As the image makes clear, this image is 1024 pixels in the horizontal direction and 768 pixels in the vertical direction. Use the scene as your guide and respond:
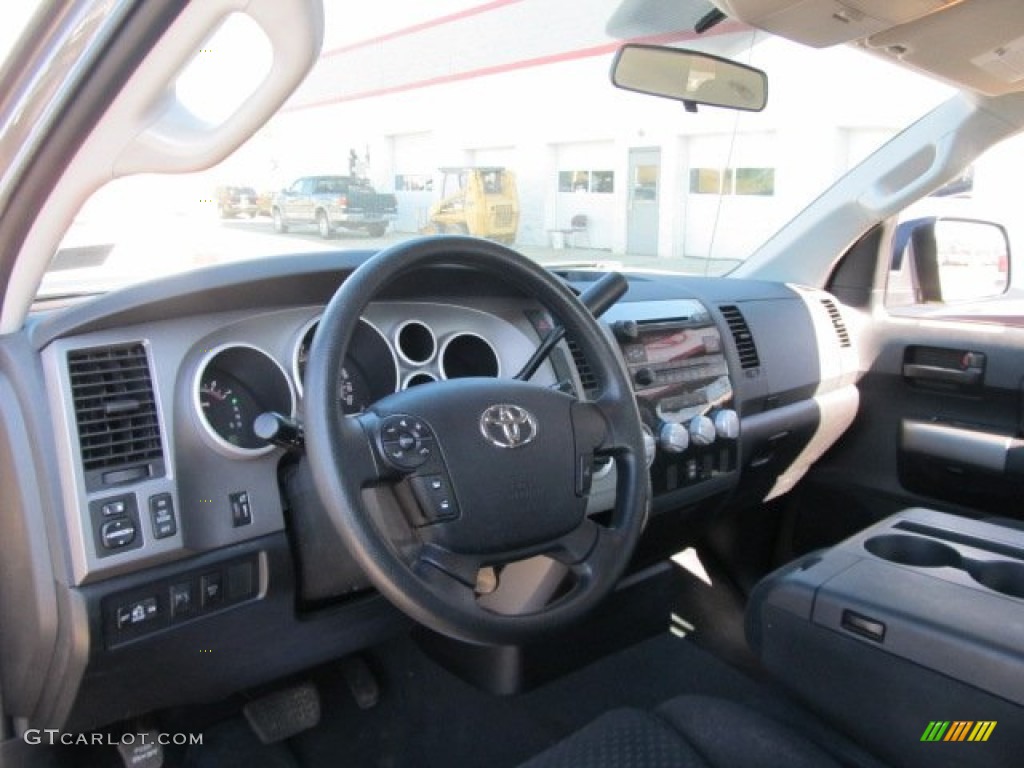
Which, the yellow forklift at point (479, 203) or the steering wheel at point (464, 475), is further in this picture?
the yellow forklift at point (479, 203)

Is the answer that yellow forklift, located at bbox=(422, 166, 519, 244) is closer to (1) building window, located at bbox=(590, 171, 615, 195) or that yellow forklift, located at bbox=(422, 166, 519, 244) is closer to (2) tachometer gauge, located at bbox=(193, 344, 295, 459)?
(2) tachometer gauge, located at bbox=(193, 344, 295, 459)

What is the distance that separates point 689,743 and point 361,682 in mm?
1123

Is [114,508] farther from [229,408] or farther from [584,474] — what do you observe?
[584,474]

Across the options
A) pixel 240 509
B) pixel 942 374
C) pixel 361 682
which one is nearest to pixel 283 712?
pixel 361 682

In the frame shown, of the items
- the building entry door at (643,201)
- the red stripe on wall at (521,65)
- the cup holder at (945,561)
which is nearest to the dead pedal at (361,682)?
the cup holder at (945,561)

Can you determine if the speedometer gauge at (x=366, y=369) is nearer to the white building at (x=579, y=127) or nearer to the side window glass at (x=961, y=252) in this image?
the white building at (x=579, y=127)

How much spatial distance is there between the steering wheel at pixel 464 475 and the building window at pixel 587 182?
491cm

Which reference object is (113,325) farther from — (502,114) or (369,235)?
(502,114)

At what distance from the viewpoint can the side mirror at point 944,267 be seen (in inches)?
132

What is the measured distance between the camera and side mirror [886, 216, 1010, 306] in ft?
11.0

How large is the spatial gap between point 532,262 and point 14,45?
868 mm

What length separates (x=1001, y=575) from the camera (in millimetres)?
1891

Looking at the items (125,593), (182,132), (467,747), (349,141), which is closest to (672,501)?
(467,747)

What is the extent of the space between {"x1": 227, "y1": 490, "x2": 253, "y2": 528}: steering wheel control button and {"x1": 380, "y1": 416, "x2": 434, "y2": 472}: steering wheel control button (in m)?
0.47
